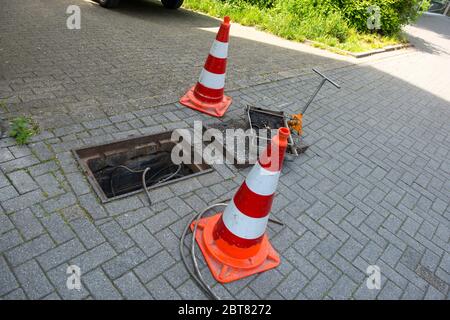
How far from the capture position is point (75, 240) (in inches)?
104

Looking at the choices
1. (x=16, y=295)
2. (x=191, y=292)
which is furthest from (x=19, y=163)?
(x=191, y=292)

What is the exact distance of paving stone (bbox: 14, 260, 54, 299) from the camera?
2.26 metres

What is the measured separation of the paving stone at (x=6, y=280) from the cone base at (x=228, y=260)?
4.46 ft

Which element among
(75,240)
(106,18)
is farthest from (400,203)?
(106,18)

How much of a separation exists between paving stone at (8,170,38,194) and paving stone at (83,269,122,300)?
1.08m

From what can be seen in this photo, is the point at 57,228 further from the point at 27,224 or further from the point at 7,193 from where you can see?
the point at 7,193

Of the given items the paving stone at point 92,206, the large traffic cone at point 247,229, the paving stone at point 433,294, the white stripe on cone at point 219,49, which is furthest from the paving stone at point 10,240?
the paving stone at point 433,294

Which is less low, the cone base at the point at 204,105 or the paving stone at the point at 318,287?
the cone base at the point at 204,105

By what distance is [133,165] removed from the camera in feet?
12.5

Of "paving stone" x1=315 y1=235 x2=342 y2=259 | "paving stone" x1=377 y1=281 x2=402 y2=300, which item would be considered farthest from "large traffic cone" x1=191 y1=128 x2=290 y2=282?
"paving stone" x1=377 y1=281 x2=402 y2=300

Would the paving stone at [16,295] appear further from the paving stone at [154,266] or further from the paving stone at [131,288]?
the paving stone at [154,266]

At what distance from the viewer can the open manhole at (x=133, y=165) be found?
3557 mm

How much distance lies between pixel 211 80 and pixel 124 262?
9.20 feet
